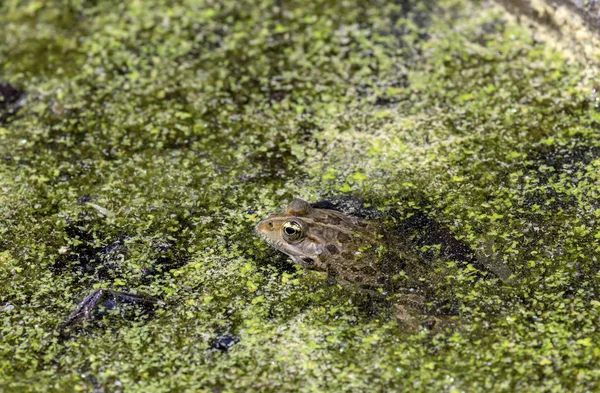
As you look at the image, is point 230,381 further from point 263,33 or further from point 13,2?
point 13,2

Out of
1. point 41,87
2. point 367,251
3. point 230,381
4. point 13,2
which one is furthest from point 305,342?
point 13,2

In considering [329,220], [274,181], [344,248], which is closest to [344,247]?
[344,248]

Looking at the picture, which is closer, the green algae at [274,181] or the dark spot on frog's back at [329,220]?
the green algae at [274,181]

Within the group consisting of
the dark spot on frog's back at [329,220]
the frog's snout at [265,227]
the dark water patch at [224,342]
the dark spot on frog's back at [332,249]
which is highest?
the dark spot on frog's back at [329,220]

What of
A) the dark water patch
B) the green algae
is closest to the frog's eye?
the green algae

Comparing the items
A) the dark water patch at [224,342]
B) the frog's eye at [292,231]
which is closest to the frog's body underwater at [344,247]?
A: the frog's eye at [292,231]

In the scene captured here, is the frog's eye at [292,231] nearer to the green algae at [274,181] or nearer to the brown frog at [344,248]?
the brown frog at [344,248]

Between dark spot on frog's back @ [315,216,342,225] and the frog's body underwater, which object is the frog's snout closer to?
the frog's body underwater
